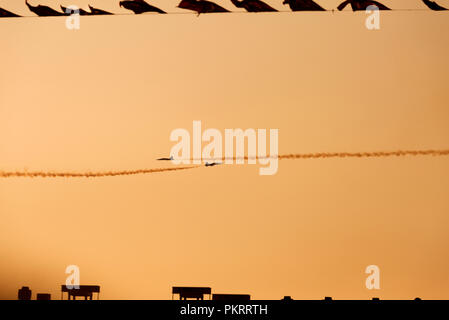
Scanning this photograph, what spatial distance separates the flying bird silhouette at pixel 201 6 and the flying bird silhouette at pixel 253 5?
17.9 inches

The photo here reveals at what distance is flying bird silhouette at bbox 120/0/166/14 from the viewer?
66.8 feet

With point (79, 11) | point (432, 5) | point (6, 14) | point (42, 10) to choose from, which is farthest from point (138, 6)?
point (432, 5)

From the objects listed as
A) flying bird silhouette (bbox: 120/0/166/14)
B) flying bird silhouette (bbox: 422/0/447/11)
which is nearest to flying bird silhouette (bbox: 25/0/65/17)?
flying bird silhouette (bbox: 120/0/166/14)

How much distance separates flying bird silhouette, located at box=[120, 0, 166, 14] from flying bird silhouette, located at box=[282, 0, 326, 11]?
350 cm

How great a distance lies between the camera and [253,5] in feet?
67.0

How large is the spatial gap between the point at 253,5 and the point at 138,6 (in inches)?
121

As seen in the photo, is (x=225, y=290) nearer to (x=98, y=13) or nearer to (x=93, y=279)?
(x=93, y=279)

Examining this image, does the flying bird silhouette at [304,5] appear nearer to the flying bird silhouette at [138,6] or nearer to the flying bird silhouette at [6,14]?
the flying bird silhouette at [138,6]

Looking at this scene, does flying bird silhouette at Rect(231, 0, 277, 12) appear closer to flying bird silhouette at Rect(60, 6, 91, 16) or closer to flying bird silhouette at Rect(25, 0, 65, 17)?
flying bird silhouette at Rect(60, 6, 91, 16)

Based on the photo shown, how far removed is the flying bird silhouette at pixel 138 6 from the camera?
20375 mm
